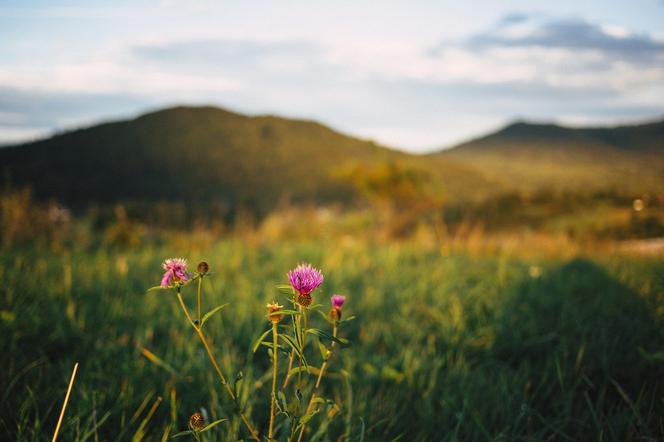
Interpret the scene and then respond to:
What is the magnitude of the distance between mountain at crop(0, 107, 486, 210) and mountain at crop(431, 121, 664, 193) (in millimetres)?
4095

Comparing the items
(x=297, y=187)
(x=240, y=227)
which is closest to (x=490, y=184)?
(x=297, y=187)

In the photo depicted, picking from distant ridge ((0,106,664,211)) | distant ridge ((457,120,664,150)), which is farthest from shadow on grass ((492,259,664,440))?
distant ridge ((457,120,664,150))

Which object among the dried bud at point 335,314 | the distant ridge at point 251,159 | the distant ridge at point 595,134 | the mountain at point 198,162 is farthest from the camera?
the mountain at point 198,162

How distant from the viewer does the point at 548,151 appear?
144ft

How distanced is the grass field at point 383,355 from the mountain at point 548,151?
2385 centimetres

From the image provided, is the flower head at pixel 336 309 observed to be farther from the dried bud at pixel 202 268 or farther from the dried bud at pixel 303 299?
the dried bud at pixel 202 268

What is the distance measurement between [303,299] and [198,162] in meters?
38.9

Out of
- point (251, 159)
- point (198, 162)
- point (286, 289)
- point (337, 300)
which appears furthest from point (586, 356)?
point (251, 159)

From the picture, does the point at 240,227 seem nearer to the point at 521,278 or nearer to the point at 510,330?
the point at 521,278

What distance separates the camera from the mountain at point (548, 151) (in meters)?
27.0

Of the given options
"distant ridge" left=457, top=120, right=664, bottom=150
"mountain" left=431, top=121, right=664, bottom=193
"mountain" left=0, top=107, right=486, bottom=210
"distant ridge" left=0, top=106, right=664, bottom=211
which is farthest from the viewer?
"mountain" left=0, top=107, right=486, bottom=210

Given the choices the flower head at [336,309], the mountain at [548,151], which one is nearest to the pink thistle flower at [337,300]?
the flower head at [336,309]

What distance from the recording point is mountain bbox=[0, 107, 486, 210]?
29.2m

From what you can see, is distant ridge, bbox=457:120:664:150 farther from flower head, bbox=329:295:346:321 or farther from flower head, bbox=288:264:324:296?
flower head, bbox=288:264:324:296
